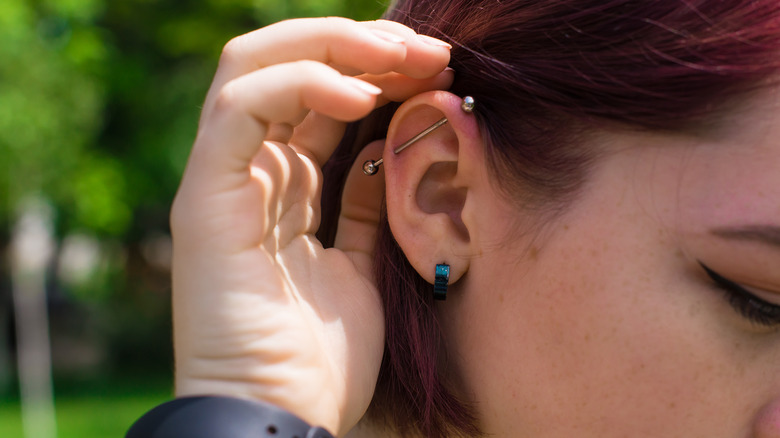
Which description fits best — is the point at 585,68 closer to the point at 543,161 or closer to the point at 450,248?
the point at 543,161

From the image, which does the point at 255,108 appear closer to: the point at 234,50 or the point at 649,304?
the point at 234,50

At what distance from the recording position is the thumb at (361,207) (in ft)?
6.51

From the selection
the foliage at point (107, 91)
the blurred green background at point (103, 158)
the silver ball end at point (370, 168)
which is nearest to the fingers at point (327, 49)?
the silver ball end at point (370, 168)

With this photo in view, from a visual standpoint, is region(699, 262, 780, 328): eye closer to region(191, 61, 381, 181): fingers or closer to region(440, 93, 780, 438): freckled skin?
region(440, 93, 780, 438): freckled skin

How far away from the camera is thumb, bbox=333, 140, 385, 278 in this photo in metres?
1.98

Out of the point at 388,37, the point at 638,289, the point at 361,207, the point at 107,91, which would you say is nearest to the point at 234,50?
the point at 388,37

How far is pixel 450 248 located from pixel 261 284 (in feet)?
1.43

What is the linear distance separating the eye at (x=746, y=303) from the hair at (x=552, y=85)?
0.29 m

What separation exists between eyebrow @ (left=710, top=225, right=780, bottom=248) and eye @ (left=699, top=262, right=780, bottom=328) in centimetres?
8

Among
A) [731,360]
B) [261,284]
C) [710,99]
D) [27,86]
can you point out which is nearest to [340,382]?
[261,284]

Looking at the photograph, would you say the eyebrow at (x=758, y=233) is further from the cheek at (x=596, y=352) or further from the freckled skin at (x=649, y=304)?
the cheek at (x=596, y=352)

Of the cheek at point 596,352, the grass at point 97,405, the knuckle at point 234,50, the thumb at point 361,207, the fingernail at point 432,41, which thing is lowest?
the grass at point 97,405

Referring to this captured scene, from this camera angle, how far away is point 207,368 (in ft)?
4.92

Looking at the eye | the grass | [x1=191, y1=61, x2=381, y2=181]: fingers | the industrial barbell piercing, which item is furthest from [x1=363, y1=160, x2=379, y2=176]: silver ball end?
the grass
